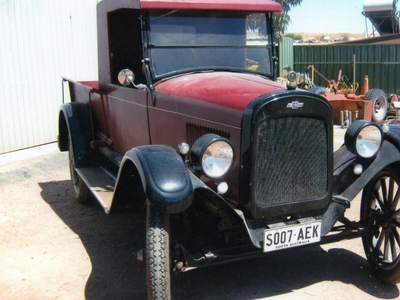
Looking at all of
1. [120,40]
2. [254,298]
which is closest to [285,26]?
[120,40]

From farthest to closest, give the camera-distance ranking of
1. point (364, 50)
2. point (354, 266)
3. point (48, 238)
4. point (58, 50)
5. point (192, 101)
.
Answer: point (364, 50), point (58, 50), point (48, 238), point (354, 266), point (192, 101)

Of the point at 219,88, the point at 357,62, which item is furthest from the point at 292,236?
the point at 357,62

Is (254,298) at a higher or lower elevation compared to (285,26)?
lower

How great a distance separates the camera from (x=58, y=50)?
9453 mm

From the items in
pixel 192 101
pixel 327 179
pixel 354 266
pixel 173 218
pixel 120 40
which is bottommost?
pixel 354 266

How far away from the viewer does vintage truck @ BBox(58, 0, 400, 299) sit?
10.4 feet

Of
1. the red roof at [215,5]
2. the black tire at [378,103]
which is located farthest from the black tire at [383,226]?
the black tire at [378,103]

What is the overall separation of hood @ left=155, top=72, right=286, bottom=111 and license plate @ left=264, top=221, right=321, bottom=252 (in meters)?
0.82

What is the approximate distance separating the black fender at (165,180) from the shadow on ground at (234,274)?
93cm

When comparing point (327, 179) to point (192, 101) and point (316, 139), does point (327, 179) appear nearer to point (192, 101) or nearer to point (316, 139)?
point (316, 139)

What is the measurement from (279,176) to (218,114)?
0.60 metres

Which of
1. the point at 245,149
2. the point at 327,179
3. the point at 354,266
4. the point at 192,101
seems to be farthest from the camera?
the point at 354,266

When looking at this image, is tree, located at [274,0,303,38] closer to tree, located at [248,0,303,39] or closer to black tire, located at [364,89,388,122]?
tree, located at [248,0,303,39]

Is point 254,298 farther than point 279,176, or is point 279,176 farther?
point 254,298
